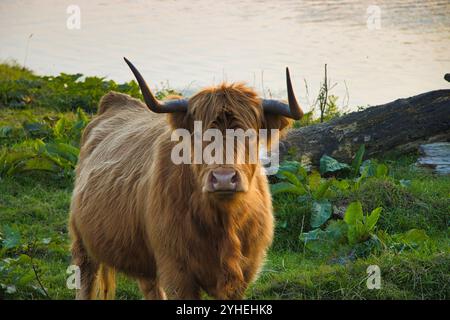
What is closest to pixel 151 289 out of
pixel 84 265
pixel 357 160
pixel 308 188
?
pixel 84 265

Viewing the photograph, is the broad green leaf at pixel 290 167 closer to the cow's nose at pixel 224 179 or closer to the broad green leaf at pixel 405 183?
the broad green leaf at pixel 405 183

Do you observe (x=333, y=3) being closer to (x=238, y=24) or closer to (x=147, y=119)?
(x=238, y=24)

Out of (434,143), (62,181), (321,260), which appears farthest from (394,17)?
(321,260)

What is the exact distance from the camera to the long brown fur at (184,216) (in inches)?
218

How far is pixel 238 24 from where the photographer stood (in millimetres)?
19766

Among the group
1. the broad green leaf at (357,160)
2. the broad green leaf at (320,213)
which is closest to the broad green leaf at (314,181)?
the broad green leaf at (320,213)

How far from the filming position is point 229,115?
545 centimetres

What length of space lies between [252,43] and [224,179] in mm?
13186

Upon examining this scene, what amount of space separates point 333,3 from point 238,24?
2.32 meters

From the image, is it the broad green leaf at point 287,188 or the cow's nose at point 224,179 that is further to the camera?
the broad green leaf at point 287,188

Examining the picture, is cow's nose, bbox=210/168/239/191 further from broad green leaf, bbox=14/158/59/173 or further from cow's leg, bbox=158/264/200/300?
broad green leaf, bbox=14/158/59/173

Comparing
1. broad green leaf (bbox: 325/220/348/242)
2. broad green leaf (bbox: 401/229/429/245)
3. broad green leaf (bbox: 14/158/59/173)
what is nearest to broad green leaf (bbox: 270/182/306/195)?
broad green leaf (bbox: 325/220/348/242)

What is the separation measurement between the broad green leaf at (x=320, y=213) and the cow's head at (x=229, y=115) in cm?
222

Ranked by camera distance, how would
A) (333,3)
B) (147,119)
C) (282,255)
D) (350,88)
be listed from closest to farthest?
(147,119), (282,255), (350,88), (333,3)
